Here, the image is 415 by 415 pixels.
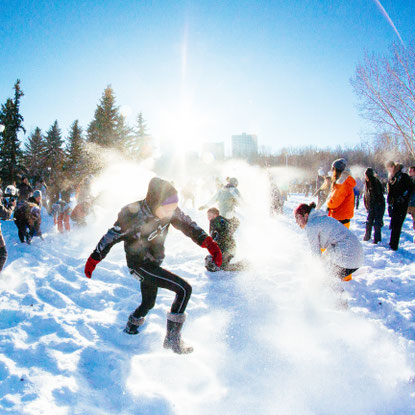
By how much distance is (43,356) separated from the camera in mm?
2719

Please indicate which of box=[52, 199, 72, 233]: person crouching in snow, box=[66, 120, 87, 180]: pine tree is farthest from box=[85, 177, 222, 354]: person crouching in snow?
box=[66, 120, 87, 180]: pine tree

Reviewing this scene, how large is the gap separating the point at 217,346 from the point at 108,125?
25477 mm

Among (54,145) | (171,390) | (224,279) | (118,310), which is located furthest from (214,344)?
(54,145)

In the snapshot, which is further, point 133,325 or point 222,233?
point 222,233

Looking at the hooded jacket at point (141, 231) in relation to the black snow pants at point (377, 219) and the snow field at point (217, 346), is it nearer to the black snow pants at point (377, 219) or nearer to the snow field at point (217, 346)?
the snow field at point (217, 346)

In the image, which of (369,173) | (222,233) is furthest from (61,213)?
(369,173)

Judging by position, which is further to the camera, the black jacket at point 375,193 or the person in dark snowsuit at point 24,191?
the person in dark snowsuit at point 24,191

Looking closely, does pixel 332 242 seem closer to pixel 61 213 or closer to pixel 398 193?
pixel 398 193

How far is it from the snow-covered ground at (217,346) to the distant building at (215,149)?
94277 millimetres

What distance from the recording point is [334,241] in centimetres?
368

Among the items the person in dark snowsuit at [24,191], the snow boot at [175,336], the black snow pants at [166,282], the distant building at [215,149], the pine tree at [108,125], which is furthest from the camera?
the distant building at [215,149]

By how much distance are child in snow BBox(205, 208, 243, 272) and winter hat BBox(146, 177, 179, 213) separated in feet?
9.36

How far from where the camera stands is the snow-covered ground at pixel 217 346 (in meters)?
2.29

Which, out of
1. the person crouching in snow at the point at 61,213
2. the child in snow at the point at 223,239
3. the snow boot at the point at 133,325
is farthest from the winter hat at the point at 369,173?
the person crouching in snow at the point at 61,213
